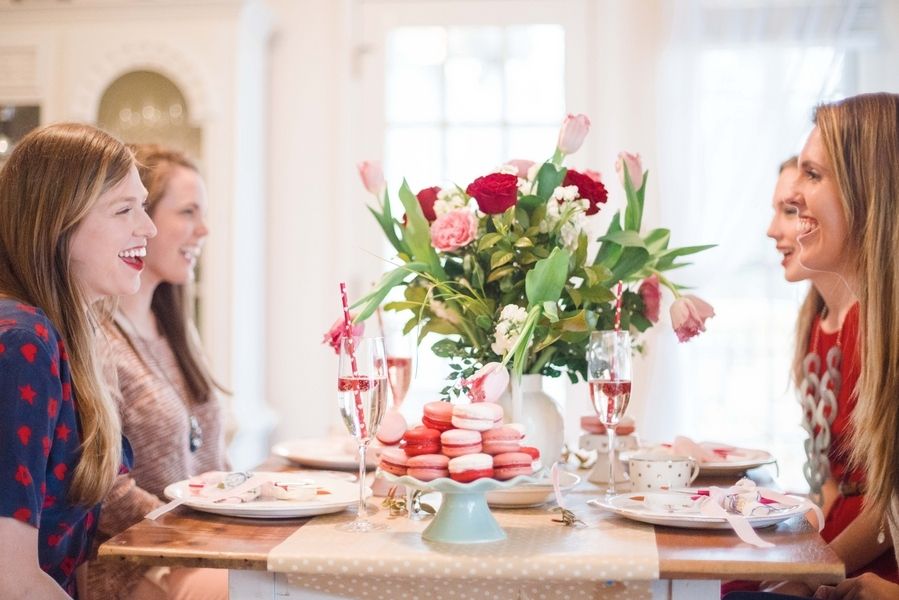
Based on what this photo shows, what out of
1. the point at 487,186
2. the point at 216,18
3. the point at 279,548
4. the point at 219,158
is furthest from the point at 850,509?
the point at 216,18

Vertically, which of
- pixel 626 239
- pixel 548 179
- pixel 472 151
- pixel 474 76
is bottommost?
pixel 626 239

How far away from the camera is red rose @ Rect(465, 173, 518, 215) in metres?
1.59

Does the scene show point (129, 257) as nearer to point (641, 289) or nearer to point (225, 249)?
point (641, 289)

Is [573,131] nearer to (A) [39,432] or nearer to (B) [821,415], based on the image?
(B) [821,415]

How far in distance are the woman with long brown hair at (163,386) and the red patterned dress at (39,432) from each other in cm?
26

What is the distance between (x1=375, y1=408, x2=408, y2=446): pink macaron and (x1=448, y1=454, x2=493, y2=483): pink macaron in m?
0.10

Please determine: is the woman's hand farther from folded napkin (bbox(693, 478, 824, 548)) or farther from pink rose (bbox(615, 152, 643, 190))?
pink rose (bbox(615, 152, 643, 190))

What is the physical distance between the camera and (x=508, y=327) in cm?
158

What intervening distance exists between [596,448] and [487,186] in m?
0.65

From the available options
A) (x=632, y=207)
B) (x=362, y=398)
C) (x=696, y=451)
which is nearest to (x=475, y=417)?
(x=362, y=398)

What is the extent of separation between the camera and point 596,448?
1953mm

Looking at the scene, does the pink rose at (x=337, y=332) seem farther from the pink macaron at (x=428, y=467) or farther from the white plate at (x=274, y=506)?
the pink macaron at (x=428, y=467)

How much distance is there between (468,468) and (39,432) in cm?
60

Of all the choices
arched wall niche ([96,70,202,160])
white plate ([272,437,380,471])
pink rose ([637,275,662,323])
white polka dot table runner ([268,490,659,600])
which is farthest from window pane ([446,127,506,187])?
white polka dot table runner ([268,490,659,600])
